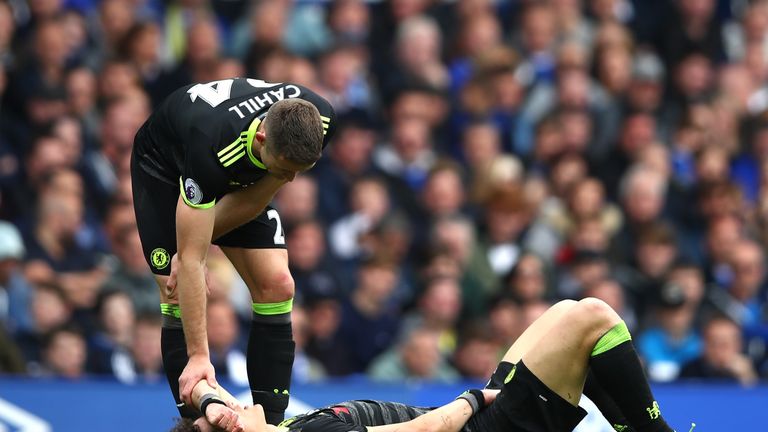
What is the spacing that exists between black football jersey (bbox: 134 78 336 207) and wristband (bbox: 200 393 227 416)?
814mm

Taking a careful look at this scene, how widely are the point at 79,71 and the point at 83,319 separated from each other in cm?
209

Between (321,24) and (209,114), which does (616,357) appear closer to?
(209,114)

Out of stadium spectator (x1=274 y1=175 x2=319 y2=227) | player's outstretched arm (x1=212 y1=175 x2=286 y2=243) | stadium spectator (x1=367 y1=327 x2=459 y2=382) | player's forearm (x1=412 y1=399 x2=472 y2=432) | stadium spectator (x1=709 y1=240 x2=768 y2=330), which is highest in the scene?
stadium spectator (x1=274 y1=175 x2=319 y2=227)

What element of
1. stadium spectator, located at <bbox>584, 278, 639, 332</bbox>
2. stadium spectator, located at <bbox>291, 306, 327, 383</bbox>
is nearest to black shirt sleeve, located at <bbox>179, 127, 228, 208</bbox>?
stadium spectator, located at <bbox>291, 306, 327, 383</bbox>

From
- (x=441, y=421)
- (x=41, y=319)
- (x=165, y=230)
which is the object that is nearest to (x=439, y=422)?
(x=441, y=421)

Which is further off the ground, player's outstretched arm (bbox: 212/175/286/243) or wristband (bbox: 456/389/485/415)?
player's outstretched arm (bbox: 212/175/286/243)

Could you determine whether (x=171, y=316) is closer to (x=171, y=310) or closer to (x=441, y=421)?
(x=171, y=310)

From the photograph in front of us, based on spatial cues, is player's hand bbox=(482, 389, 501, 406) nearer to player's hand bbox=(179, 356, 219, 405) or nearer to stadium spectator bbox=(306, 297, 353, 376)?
player's hand bbox=(179, 356, 219, 405)

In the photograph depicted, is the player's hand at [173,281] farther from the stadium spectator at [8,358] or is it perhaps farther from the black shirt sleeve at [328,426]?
the stadium spectator at [8,358]

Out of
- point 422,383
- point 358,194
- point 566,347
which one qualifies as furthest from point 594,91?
point 566,347

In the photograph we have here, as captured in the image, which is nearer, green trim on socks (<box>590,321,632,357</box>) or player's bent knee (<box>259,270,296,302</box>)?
green trim on socks (<box>590,321,632,357</box>)

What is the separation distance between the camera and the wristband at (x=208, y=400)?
6027 mm

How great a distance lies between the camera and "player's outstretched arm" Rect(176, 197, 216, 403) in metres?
6.16

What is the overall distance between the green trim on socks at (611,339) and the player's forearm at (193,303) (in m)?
1.73
